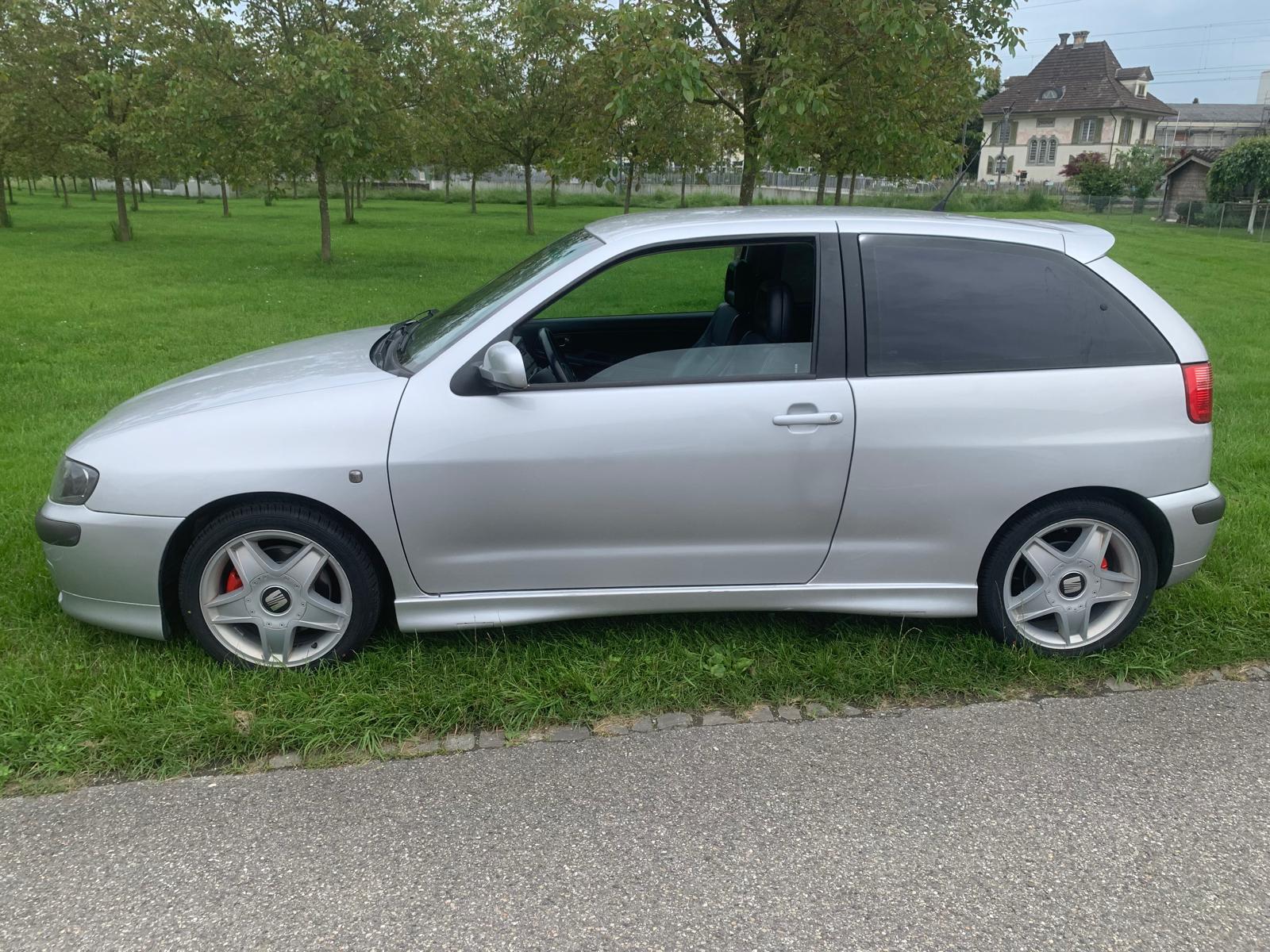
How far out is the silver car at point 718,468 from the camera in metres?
3.29

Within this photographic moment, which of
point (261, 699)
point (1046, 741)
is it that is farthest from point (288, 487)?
point (1046, 741)

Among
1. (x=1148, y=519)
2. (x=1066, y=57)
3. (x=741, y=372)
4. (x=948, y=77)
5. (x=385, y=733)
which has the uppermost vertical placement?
(x=1066, y=57)

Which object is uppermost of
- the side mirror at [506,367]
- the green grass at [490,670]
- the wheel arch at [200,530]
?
the side mirror at [506,367]

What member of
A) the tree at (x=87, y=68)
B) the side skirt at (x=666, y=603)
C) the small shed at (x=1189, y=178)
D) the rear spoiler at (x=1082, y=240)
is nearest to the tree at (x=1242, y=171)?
the small shed at (x=1189, y=178)

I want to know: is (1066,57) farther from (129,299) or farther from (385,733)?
(385,733)

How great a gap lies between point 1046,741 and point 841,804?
2.71ft

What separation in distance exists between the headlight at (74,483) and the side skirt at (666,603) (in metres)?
1.13

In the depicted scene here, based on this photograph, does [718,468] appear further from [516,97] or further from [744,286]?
[516,97]

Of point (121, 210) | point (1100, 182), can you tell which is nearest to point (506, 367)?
point (121, 210)

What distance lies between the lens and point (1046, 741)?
3176 mm

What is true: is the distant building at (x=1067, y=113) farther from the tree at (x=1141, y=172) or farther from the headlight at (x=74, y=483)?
the headlight at (x=74, y=483)

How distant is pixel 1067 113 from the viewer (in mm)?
71125

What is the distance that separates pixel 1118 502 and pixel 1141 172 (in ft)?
184

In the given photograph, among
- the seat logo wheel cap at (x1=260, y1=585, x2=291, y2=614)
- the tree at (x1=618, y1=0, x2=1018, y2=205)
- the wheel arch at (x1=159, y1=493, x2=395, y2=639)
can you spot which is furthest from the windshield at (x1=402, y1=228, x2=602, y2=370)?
the tree at (x1=618, y1=0, x2=1018, y2=205)
